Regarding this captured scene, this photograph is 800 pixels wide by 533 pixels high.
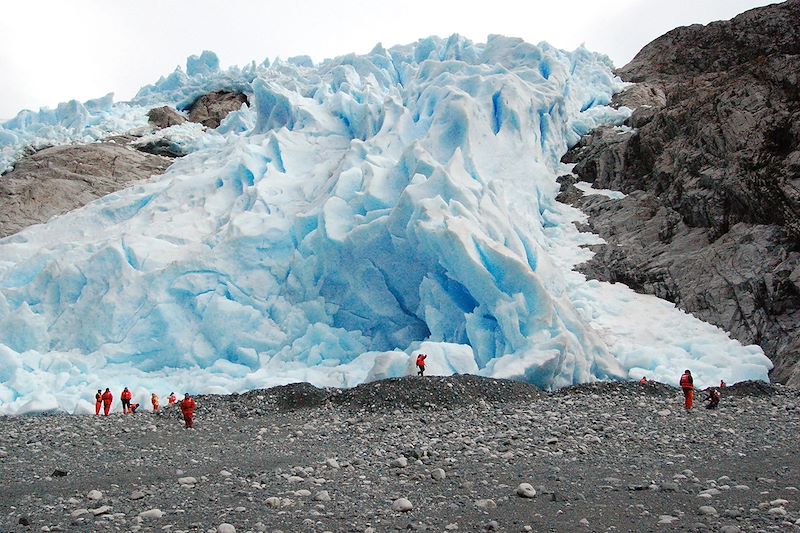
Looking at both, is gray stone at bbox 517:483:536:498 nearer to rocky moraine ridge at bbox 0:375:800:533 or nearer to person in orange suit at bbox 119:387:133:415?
rocky moraine ridge at bbox 0:375:800:533

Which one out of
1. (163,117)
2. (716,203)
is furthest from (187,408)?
(163,117)

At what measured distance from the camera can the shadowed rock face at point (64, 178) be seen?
24906 mm

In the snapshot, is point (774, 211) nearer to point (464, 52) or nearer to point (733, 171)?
point (733, 171)

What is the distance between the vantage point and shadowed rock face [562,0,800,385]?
50.0 ft

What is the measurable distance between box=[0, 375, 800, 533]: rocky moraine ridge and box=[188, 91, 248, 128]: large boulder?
27.3 metres

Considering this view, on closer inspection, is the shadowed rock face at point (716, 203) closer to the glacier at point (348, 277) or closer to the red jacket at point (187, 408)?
the glacier at point (348, 277)

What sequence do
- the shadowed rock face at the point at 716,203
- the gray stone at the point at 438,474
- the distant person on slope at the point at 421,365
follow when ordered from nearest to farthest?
the gray stone at the point at 438,474 < the distant person on slope at the point at 421,365 < the shadowed rock face at the point at 716,203

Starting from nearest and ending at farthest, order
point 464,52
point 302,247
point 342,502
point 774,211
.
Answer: point 342,502 → point 774,211 → point 302,247 → point 464,52

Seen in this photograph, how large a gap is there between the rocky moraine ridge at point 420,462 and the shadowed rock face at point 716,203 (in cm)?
384

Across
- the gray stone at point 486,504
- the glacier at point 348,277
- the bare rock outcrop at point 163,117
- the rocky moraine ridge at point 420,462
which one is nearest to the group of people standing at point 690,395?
the rocky moraine ridge at point 420,462

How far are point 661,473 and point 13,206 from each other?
81.9ft

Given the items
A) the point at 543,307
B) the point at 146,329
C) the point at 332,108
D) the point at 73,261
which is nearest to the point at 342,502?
the point at 543,307

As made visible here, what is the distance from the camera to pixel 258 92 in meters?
26.5

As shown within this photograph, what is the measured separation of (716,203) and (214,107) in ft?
91.9
